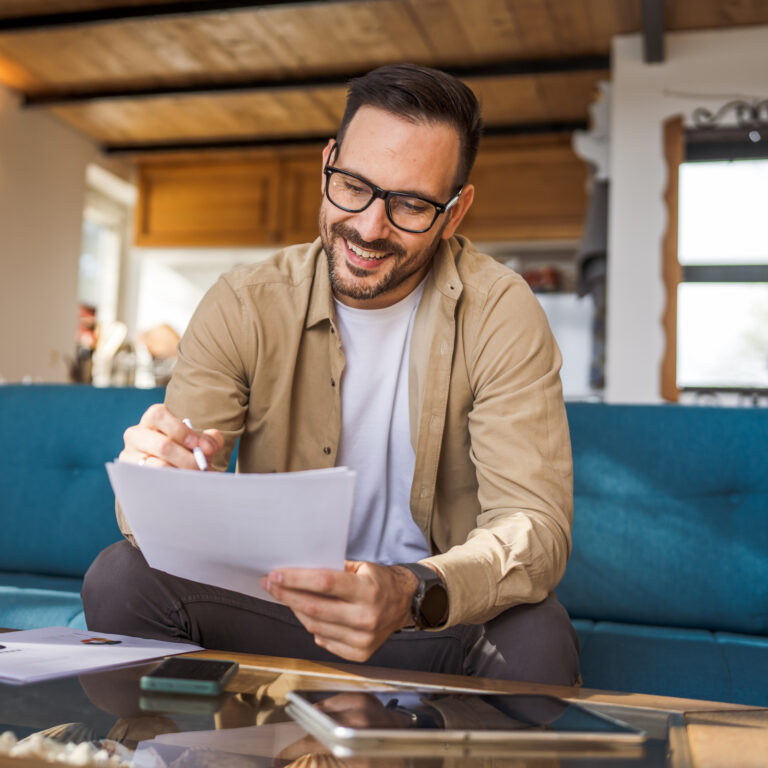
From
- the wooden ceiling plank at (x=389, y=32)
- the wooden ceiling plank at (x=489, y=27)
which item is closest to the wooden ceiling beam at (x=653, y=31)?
the wooden ceiling plank at (x=489, y=27)

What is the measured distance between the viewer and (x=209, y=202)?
19.7 feet

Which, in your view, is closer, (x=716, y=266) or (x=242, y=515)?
(x=242, y=515)

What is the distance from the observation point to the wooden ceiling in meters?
3.73

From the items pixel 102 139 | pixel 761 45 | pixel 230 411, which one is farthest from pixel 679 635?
pixel 102 139

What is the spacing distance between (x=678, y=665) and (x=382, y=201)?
2.88 feet

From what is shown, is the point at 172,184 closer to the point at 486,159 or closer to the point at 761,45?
the point at 486,159

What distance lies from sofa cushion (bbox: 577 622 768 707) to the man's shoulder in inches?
31.2

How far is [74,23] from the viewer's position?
156 inches

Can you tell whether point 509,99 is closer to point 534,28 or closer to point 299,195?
point 534,28

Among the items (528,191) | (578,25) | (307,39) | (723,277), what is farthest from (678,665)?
(528,191)

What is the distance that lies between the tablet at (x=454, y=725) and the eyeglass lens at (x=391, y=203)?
2.49ft

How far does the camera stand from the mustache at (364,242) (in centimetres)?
131

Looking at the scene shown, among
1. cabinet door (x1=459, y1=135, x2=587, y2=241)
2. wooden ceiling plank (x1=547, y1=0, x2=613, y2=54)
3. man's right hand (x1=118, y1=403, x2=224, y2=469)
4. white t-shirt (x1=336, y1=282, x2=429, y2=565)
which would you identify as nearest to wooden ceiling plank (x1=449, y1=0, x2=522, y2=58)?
wooden ceiling plank (x1=547, y1=0, x2=613, y2=54)

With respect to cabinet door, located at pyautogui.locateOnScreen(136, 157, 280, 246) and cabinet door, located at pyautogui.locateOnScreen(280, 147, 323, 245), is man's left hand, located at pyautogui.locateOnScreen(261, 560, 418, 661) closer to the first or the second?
cabinet door, located at pyautogui.locateOnScreen(280, 147, 323, 245)
